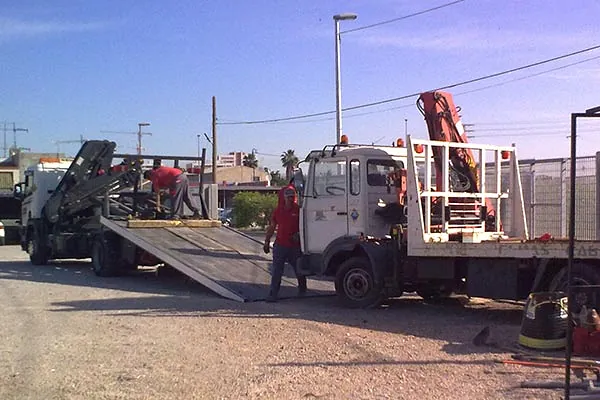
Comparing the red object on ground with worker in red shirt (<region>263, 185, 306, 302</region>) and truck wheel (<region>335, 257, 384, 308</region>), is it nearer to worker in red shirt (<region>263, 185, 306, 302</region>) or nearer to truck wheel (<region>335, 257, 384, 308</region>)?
truck wheel (<region>335, 257, 384, 308</region>)

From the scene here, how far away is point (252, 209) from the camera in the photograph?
128 ft

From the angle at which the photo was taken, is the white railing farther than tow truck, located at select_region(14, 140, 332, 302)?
No

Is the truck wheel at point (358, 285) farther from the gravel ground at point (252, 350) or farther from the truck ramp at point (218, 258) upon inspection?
the truck ramp at point (218, 258)

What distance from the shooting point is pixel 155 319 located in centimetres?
1072

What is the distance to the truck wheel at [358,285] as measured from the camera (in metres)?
11.4

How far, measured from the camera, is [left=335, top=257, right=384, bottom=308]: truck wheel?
37.5 feet

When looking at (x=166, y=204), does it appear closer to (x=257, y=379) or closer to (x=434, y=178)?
(x=434, y=178)

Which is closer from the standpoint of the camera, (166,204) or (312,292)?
(312,292)

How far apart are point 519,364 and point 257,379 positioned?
2640 mm

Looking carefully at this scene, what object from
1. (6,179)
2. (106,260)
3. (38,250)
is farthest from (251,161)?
(106,260)

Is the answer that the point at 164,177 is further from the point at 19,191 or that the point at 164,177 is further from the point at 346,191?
the point at 19,191

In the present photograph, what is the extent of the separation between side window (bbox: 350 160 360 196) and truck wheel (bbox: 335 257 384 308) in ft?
3.50

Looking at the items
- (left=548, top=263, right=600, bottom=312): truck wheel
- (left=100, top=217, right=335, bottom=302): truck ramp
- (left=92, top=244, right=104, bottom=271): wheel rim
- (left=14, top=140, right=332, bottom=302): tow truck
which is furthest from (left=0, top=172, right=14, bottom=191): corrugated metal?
(left=548, top=263, right=600, bottom=312): truck wheel

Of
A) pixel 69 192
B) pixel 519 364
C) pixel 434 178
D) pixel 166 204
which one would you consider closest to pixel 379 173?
pixel 434 178
